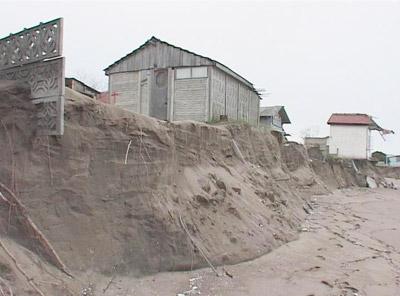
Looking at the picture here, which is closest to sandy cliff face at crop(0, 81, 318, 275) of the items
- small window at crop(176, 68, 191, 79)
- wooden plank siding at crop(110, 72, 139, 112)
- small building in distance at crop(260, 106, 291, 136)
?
small window at crop(176, 68, 191, 79)

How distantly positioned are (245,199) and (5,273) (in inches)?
307

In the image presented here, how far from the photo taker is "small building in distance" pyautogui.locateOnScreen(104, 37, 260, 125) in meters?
18.4

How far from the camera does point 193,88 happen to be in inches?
727

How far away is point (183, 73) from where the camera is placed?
18.8 metres

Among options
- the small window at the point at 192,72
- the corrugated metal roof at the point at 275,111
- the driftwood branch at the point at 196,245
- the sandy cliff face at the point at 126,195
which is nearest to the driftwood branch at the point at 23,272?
the sandy cliff face at the point at 126,195

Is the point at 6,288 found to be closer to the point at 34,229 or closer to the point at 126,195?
the point at 34,229

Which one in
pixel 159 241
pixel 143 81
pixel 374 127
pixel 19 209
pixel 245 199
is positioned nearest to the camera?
pixel 19 209

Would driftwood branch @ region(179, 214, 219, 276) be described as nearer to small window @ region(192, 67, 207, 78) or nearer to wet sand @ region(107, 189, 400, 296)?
wet sand @ region(107, 189, 400, 296)

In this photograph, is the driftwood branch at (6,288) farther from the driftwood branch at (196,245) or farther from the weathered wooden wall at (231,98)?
the weathered wooden wall at (231,98)

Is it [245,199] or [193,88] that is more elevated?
[193,88]

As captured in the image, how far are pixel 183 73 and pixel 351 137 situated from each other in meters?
26.5

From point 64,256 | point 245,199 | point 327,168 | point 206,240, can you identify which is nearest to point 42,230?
point 64,256

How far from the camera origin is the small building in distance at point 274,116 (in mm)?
35391

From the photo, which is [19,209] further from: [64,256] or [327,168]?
[327,168]
